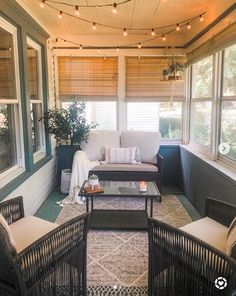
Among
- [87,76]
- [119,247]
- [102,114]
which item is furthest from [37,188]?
[87,76]

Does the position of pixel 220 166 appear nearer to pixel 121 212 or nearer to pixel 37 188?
pixel 121 212

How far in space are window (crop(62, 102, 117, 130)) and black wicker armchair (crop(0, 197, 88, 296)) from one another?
9.95 feet

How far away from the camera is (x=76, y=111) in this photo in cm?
414

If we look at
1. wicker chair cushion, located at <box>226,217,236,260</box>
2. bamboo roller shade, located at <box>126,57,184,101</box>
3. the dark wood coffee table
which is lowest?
the dark wood coffee table

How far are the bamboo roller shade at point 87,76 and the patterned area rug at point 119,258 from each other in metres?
2.20

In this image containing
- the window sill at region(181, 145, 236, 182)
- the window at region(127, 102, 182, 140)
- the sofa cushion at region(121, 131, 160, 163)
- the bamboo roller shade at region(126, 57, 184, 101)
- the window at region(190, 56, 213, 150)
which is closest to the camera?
the window sill at region(181, 145, 236, 182)

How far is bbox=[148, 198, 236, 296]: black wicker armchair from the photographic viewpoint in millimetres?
1377

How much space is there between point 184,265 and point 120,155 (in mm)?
2708

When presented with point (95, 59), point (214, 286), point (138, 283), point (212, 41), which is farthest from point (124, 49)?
point (214, 286)

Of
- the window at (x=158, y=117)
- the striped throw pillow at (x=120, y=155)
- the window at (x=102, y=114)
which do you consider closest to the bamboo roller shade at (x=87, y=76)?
the window at (x=102, y=114)

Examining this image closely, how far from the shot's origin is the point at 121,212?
3383 millimetres

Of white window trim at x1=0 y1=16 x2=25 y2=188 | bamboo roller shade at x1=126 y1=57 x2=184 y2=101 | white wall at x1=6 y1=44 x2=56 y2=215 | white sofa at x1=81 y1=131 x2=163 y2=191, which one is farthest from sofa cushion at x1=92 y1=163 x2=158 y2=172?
bamboo roller shade at x1=126 y1=57 x2=184 y2=101

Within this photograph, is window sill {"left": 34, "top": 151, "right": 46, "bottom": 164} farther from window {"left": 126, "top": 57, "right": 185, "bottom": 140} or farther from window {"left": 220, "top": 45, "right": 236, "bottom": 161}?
window {"left": 220, "top": 45, "right": 236, "bottom": 161}

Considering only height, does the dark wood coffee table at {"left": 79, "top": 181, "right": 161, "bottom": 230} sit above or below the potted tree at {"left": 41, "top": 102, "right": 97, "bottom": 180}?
below
